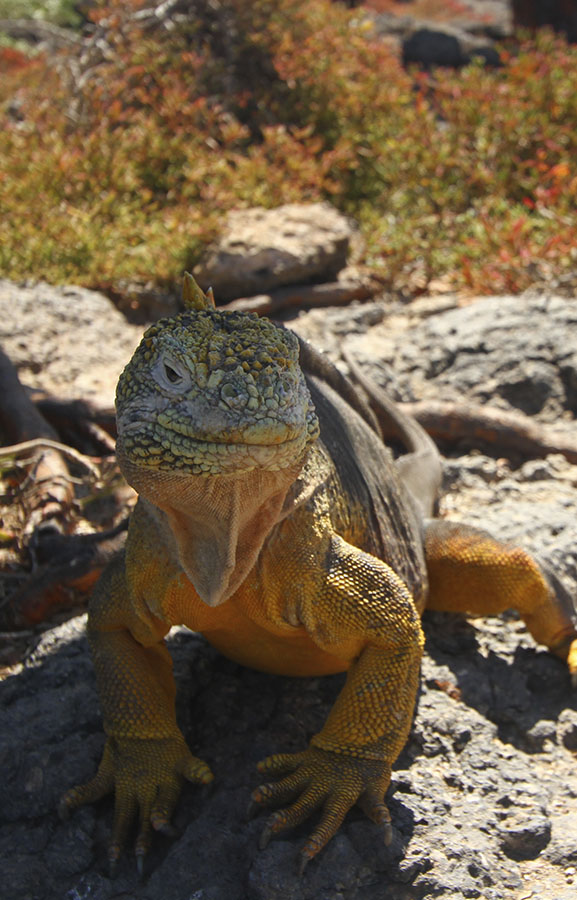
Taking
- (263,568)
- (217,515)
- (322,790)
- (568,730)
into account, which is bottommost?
(568,730)

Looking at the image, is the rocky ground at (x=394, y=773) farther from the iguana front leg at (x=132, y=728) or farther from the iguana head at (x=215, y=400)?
the iguana head at (x=215, y=400)

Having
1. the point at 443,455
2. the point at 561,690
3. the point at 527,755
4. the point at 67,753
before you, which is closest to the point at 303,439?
the point at 67,753

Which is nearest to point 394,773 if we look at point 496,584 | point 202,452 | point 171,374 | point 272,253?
point 496,584

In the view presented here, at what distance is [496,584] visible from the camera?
11.2 ft

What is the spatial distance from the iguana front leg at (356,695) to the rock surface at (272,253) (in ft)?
14.1

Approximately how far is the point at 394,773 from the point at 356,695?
35cm

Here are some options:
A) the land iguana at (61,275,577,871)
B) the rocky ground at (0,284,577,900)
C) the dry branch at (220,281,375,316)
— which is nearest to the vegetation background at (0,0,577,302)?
the dry branch at (220,281,375,316)

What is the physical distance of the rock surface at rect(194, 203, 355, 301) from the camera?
670 cm

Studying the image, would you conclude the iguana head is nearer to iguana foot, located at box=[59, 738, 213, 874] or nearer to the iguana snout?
the iguana snout

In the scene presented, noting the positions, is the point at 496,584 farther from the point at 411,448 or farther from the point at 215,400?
the point at 215,400

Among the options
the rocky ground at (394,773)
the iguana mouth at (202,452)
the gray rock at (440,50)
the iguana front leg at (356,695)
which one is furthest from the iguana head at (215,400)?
the gray rock at (440,50)

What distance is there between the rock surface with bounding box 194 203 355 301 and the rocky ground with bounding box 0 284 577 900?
279 centimetres

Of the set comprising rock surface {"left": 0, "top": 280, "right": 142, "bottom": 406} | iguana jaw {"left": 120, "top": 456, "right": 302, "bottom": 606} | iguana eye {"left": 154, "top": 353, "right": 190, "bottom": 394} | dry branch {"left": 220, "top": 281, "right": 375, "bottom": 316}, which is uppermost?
iguana eye {"left": 154, "top": 353, "right": 190, "bottom": 394}

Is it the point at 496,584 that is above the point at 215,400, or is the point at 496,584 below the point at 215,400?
below
